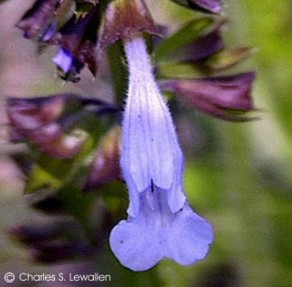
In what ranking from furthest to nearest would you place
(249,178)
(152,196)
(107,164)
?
1. (249,178)
2. (107,164)
3. (152,196)

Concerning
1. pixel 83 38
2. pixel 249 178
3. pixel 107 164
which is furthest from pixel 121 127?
pixel 249 178

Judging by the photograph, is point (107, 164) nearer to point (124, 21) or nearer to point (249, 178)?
point (124, 21)

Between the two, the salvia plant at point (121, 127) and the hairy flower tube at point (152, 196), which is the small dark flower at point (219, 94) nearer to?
the salvia plant at point (121, 127)

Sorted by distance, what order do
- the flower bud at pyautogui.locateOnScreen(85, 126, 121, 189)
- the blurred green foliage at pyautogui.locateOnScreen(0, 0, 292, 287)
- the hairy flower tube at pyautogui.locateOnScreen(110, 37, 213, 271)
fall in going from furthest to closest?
the blurred green foliage at pyautogui.locateOnScreen(0, 0, 292, 287)
the flower bud at pyautogui.locateOnScreen(85, 126, 121, 189)
the hairy flower tube at pyautogui.locateOnScreen(110, 37, 213, 271)

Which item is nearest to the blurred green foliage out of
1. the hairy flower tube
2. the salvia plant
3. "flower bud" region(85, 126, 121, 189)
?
the salvia plant

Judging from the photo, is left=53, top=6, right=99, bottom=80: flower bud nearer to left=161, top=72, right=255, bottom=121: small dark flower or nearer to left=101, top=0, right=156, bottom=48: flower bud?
left=101, top=0, right=156, bottom=48: flower bud

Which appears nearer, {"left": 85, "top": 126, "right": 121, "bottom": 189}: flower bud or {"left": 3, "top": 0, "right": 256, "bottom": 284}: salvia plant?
{"left": 3, "top": 0, "right": 256, "bottom": 284}: salvia plant

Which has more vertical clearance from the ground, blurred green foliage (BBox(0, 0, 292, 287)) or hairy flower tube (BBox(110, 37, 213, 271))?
hairy flower tube (BBox(110, 37, 213, 271))
